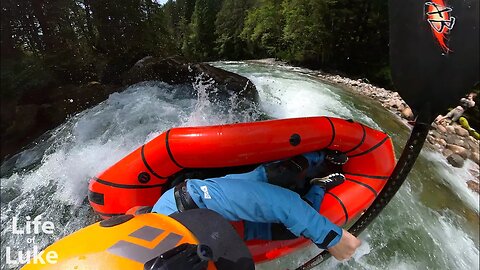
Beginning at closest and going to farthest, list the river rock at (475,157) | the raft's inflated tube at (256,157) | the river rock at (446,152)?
the raft's inflated tube at (256,157) → the river rock at (446,152) → the river rock at (475,157)

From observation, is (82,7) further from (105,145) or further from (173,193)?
(173,193)

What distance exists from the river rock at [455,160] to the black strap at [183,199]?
5553 millimetres

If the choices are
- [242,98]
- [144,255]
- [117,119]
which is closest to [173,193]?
[144,255]

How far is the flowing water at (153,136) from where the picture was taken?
9.79 ft

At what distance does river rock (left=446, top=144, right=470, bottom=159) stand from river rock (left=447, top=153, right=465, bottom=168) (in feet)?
0.77

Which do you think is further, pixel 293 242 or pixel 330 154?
pixel 330 154

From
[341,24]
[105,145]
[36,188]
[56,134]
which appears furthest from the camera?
[341,24]

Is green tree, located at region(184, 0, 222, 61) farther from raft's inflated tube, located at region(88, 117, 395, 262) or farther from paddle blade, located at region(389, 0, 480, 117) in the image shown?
paddle blade, located at region(389, 0, 480, 117)

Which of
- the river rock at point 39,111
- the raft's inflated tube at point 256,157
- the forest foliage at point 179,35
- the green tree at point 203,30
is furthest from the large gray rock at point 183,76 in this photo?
the green tree at point 203,30

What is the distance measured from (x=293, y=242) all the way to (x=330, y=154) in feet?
1.98

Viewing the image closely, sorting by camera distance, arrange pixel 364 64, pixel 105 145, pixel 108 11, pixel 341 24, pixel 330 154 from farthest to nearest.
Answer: pixel 341 24 → pixel 364 64 → pixel 108 11 → pixel 105 145 → pixel 330 154

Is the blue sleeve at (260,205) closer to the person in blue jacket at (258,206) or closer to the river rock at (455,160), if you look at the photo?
the person in blue jacket at (258,206)

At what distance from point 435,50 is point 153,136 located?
3.62 metres

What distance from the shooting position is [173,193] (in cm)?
129
